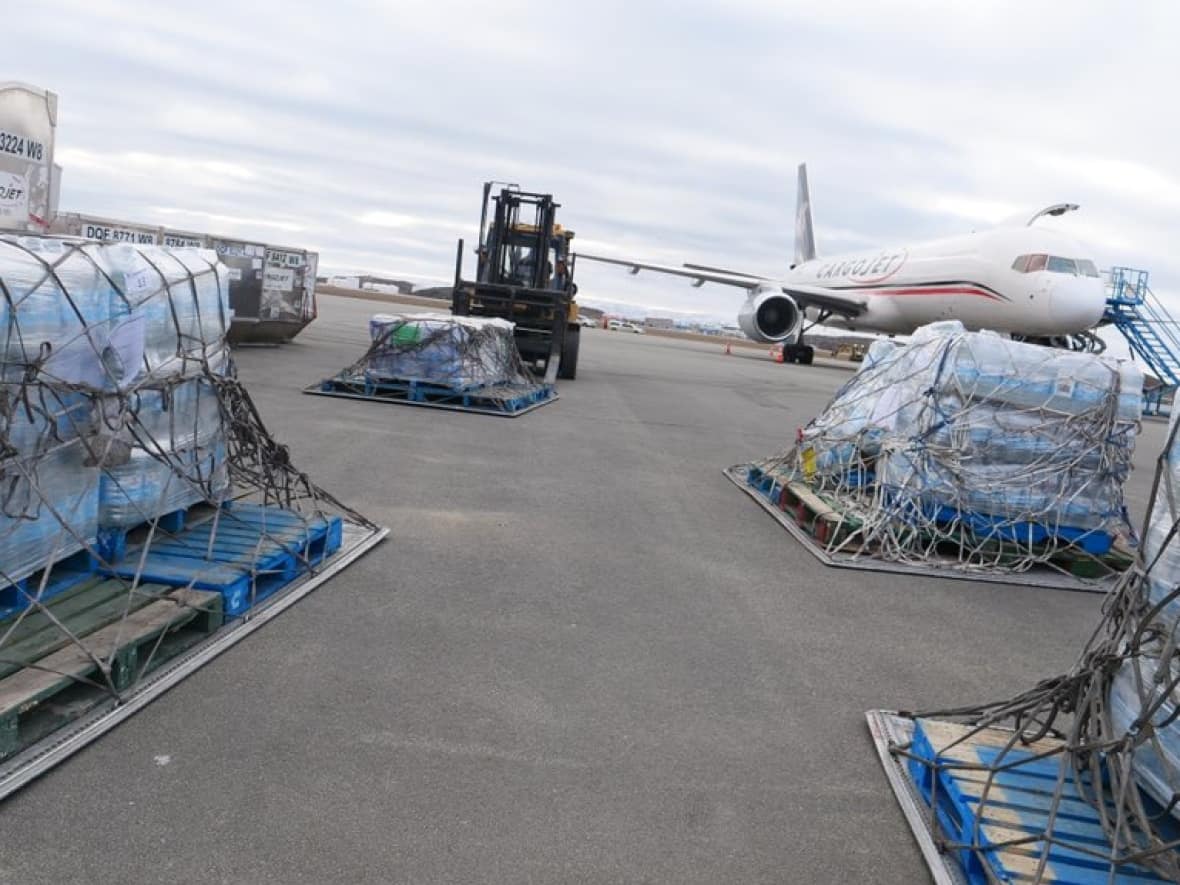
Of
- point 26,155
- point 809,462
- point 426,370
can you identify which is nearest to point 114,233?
point 426,370

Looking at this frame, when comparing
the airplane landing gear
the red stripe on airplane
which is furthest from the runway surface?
the airplane landing gear

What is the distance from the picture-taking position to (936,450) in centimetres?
810

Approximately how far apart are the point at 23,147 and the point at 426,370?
6.19m

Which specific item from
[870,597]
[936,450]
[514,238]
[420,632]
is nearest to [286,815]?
[420,632]

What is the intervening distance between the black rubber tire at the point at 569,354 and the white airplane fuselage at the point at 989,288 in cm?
1086

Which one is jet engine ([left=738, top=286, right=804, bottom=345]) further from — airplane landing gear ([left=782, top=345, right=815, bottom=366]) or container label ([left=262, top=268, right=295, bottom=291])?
container label ([left=262, top=268, right=295, bottom=291])

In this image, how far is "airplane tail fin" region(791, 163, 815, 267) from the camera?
148ft

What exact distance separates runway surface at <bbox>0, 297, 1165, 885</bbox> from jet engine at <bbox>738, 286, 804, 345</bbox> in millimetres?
22774

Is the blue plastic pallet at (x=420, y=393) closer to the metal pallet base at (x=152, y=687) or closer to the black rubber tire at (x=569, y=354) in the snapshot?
the black rubber tire at (x=569, y=354)

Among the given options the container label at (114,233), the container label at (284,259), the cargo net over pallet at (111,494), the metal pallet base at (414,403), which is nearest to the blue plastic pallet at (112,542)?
the cargo net over pallet at (111,494)

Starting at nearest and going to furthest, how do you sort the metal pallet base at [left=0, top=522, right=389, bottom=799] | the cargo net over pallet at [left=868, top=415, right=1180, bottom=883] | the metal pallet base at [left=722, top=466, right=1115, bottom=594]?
the cargo net over pallet at [left=868, top=415, right=1180, bottom=883]
the metal pallet base at [left=0, top=522, right=389, bottom=799]
the metal pallet base at [left=722, top=466, right=1115, bottom=594]

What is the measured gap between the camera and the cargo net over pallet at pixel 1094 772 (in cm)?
314

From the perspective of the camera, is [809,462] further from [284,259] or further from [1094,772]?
[284,259]

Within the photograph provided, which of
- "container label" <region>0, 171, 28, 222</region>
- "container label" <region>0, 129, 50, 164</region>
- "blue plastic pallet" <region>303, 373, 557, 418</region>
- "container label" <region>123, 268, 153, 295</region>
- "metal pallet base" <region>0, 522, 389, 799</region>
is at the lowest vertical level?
"metal pallet base" <region>0, 522, 389, 799</region>
